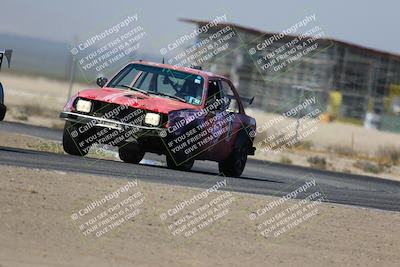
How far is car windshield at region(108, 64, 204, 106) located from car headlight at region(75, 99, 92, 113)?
1.14 metres

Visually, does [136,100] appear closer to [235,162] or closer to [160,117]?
[160,117]

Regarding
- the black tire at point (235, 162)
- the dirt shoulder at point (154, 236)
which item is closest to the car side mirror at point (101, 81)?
the black tire at point (235, 162)

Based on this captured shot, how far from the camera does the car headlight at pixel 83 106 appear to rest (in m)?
16.7

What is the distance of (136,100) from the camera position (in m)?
16.7

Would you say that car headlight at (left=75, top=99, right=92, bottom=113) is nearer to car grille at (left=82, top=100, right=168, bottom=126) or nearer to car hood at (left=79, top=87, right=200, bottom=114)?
car hood at (left=79, top=87, right=200, bottom=114)

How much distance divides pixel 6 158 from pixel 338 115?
6351cm

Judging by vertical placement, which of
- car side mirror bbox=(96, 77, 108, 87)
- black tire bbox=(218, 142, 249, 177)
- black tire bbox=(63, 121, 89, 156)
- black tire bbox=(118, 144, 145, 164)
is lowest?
black tire bbox=(218, 142, 249, 177)

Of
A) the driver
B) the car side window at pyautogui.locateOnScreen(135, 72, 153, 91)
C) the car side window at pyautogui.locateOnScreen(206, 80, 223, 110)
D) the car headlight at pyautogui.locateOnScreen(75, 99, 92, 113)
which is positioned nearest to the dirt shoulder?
the car headlight at pyautogui.locateOnScreen(75, 99, 92, 113)

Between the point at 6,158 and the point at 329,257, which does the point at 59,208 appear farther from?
the point at 6,158

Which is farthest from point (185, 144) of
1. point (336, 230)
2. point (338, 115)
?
point (338, 115)

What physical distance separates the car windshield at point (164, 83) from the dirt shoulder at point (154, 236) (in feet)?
11.4

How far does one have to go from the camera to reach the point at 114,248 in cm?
992

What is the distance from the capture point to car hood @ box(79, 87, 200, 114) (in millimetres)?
16531

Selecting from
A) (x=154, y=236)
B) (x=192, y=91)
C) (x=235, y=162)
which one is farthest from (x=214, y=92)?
(x=154, y=236)
